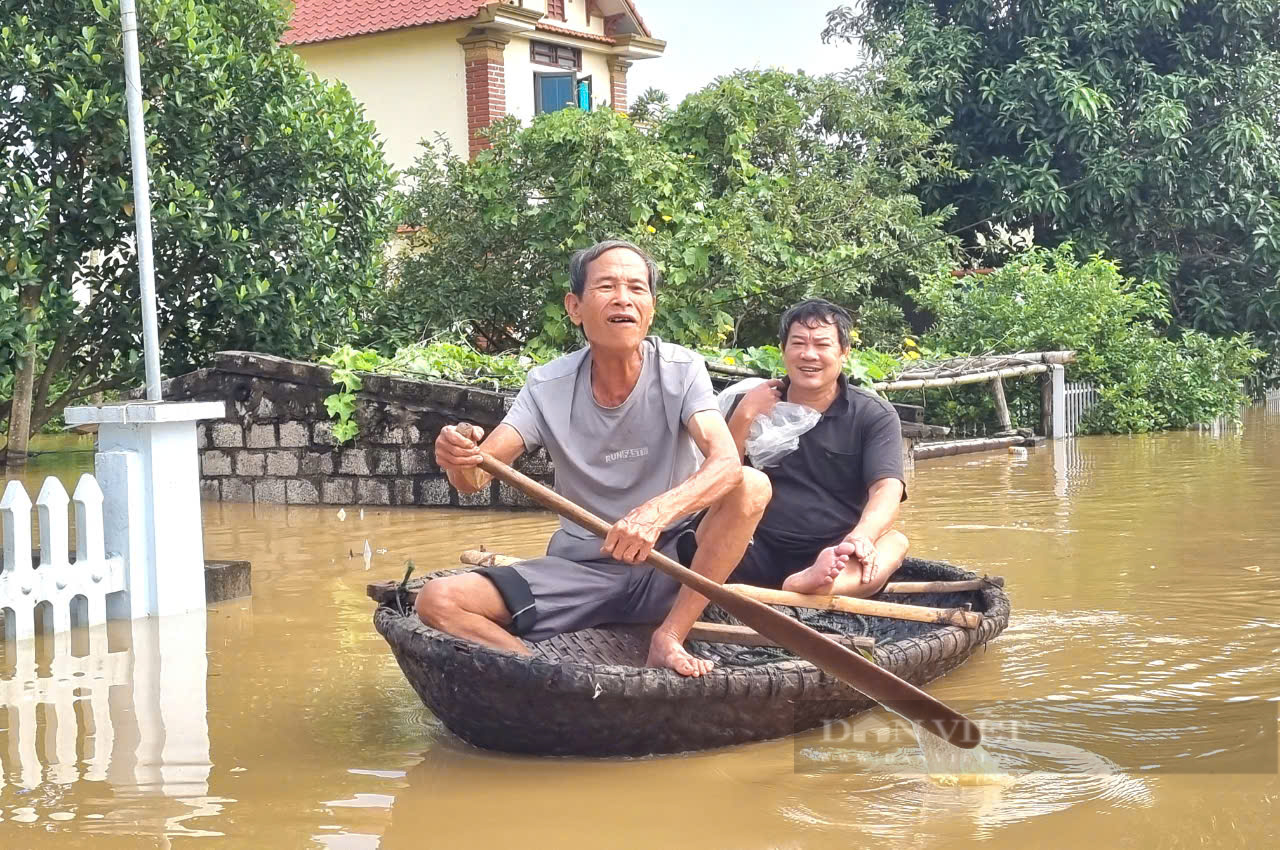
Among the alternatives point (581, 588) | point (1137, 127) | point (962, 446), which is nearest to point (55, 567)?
point (581, 588)

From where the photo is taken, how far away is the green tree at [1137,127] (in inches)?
788

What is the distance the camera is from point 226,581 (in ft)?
23.0

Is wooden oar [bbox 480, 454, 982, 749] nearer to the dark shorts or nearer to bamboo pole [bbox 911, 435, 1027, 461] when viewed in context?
the dark shorts

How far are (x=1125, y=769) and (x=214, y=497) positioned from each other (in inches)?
353

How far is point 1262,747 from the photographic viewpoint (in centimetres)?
409

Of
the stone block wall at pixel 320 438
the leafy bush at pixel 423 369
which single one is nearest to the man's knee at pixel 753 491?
the stone block wall at pixel 320 438

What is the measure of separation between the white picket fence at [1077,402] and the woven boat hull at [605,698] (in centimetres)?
1241

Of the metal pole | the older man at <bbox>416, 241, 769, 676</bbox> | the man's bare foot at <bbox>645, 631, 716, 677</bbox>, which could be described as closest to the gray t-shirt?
the older man at <bbox>416, 241, 769, 676</bbox>

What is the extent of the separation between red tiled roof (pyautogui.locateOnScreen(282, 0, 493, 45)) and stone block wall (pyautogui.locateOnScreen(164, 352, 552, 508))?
1144 cm

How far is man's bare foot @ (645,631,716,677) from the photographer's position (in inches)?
160

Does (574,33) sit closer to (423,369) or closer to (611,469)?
(423,369)

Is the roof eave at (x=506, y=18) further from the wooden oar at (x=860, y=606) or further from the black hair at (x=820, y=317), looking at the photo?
the wooden oar at (x=860, y=606)

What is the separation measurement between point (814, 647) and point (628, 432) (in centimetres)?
92

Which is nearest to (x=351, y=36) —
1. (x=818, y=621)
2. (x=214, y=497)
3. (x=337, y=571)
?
(x=214, y=497)
